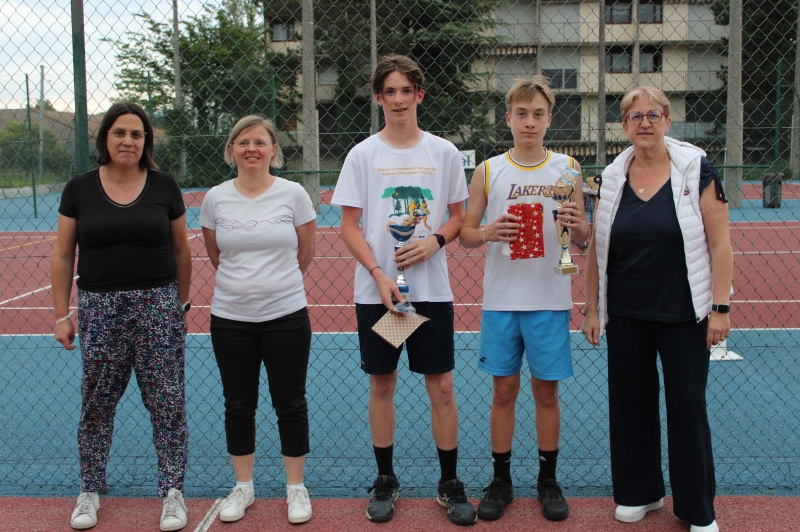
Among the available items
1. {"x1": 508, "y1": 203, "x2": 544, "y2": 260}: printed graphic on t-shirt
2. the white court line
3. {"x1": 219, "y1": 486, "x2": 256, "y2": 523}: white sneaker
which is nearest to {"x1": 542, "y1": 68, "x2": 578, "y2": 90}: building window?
{"x1": 508, "y1": 203, "x2": 544, "y2": 260}: printed graphic on t-shirt

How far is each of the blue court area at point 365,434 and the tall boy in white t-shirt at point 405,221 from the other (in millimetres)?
743

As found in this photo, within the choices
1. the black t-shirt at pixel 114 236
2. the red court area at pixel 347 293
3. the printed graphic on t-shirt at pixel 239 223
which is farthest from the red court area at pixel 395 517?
the red court area at pixel 347 293

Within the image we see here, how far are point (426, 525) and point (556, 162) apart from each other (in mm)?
1633

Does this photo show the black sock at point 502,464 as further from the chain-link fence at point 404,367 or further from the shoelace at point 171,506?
the shoelace at point 171,506

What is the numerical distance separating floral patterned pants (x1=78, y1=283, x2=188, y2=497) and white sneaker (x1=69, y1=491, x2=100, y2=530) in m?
0.03

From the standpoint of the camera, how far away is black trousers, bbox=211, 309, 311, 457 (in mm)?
3078

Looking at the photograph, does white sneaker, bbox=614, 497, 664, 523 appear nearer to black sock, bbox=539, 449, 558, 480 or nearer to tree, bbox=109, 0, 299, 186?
black sock, bbox=539, 449, 558, 480

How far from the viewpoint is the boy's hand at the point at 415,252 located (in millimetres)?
2943

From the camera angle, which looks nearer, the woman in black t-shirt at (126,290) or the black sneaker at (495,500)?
the woman in black t-shirt at (126,290)

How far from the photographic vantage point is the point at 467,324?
7340mm

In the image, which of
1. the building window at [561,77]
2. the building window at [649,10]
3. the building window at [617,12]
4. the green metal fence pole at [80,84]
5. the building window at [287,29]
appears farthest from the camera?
the building window at [649,10]

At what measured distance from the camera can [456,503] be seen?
10.3 ft

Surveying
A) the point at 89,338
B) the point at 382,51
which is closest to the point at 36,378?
the point at 89,338

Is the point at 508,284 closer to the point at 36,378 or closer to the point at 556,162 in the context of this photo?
the point at 556,162
